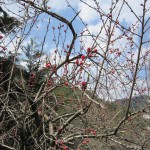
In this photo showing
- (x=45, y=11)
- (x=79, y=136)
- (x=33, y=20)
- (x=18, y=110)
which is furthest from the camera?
(x=18, y=110)

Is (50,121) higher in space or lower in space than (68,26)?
lower

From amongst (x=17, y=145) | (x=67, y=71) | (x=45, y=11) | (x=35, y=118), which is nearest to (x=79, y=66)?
(x=67, y=71)

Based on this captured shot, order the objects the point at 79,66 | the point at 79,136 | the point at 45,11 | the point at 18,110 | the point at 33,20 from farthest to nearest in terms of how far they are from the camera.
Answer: the point at 18,110
the point at 79,136
the point at 45,11
the point at 79,66
the point at 33,20

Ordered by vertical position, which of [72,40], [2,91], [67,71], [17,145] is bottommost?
[17,145]

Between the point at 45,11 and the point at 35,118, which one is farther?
the point at 35,118

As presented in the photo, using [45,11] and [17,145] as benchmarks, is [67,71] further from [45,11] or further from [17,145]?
[17,145]

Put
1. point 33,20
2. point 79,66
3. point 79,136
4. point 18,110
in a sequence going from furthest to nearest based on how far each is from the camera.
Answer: point 18,110, point 79,136, point 79,66, point 33,20

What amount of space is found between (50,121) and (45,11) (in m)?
1.87

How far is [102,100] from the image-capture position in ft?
14.3

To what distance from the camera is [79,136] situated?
4.56 metres

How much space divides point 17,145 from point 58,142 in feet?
3.27

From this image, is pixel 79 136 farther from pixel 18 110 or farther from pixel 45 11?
pixel 45 11

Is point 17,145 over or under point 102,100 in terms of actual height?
under

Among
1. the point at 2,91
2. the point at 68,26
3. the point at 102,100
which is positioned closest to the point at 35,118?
the point at 2,91
